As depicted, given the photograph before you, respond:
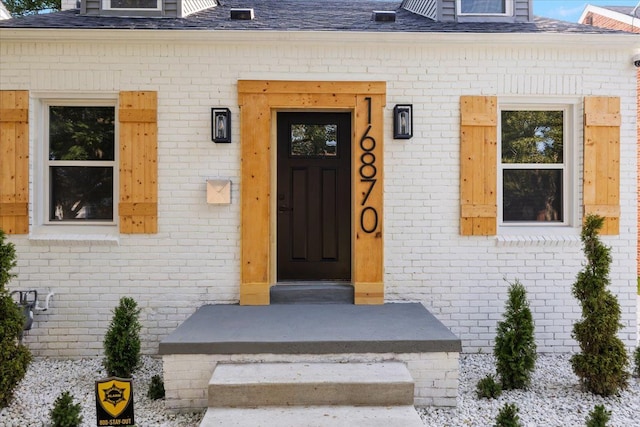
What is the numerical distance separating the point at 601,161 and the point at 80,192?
19.0 ft

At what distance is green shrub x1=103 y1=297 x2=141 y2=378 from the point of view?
3.90 meters

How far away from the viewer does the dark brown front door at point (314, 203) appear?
204 inches

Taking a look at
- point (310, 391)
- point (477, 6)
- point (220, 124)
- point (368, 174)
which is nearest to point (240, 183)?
point (220, 124)

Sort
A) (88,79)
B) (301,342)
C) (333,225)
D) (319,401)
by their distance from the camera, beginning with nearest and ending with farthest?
(319,401)
(301,342)
(88,79)
(333,225)

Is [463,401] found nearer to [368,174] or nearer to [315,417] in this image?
[315,417]

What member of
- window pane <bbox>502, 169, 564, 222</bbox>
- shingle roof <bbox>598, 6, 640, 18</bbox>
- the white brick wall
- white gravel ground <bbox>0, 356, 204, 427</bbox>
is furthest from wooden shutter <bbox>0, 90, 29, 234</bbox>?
shingle roof <bbox>598, 6, 640, 18</bbox>

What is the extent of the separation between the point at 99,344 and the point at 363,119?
3765 mm

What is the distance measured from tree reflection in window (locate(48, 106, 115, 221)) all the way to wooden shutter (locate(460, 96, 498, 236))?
391 centimetres

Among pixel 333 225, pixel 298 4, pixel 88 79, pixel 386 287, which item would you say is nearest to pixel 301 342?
pixel 386 287

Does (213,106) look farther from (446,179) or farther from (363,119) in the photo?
(446,179)

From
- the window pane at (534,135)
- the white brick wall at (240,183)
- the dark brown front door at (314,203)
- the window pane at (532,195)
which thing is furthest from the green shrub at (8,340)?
the window pane at (534,135)

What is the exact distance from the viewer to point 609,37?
4562 mm

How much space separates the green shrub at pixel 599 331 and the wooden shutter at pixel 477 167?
1.05 meters

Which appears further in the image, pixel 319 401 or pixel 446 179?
pixel 446 179
